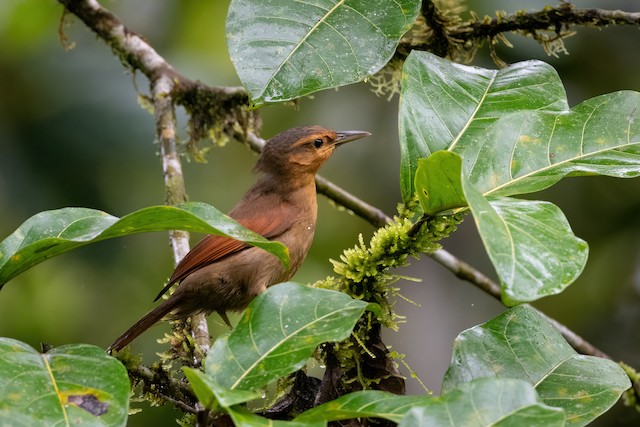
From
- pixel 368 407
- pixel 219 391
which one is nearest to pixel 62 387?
pixel 219 391

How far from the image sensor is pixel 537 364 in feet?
7.12

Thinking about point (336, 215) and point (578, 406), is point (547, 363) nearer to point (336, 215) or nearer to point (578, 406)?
point (578, 406)

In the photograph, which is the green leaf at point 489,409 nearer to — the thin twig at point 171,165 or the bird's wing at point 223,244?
the thin twig at point 171,165

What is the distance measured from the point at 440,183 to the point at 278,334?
520 millimetres

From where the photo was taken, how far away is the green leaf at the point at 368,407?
5.53 ft

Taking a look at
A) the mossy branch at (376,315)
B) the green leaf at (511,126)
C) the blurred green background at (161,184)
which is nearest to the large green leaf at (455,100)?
the green leaf at (511,126)

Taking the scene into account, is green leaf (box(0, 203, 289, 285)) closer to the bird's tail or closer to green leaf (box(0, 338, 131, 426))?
green leaf (box(0, 338, 131, 426))

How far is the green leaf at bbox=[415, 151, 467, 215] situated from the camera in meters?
1.92

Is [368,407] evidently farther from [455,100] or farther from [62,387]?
[455,100]

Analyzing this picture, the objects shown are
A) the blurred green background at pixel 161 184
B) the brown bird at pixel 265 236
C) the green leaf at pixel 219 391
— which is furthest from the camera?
the blurred green background at pixel 161 184

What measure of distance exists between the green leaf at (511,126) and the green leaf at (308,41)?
0.45ft

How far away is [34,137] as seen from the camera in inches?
196

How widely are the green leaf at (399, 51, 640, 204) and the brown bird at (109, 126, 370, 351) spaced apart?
1366 millimetres

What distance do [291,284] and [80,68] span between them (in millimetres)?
3691
